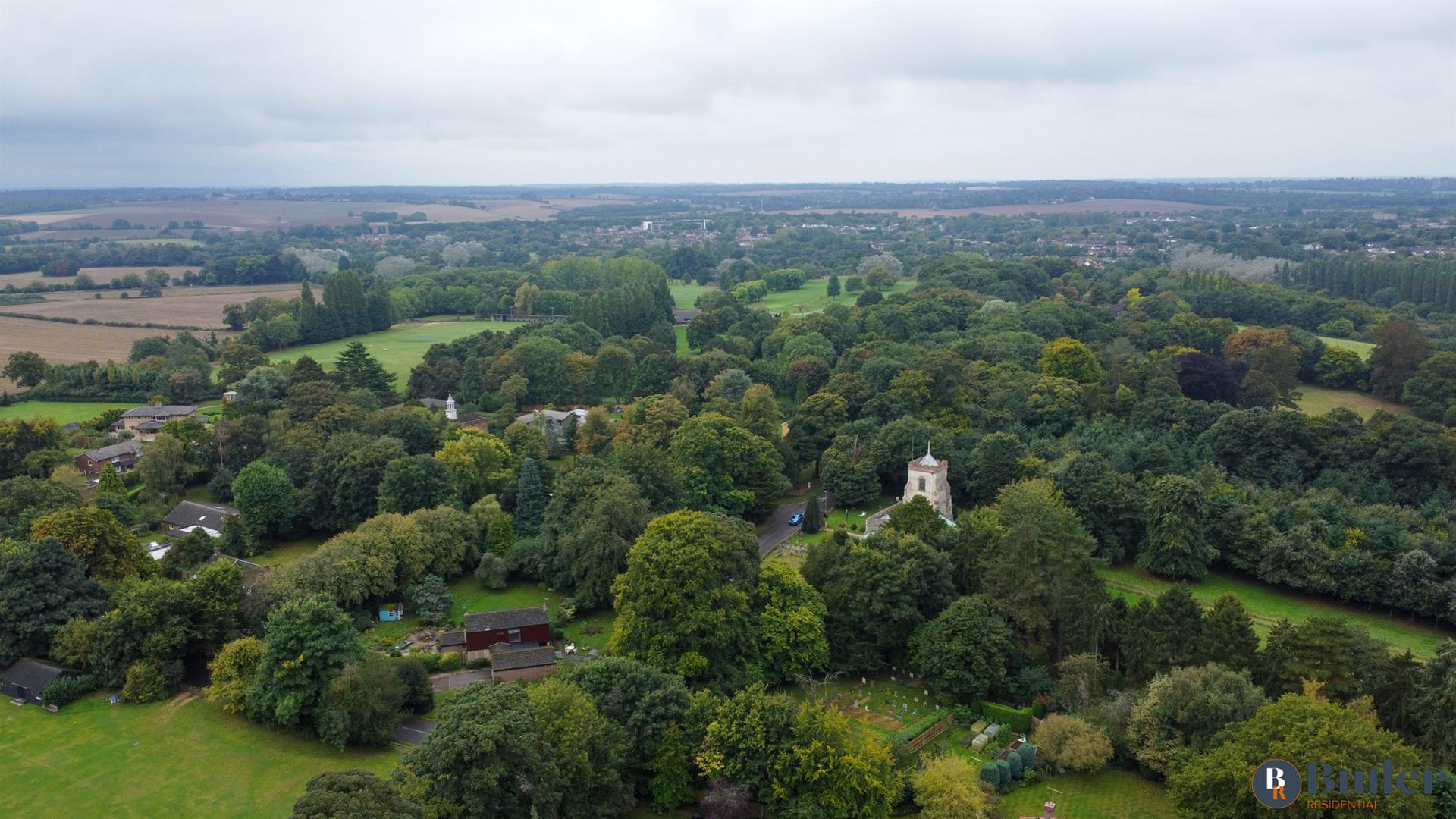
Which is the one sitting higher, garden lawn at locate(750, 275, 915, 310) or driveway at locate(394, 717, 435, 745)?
garden lawn at locate(750, 275, 915, 310)

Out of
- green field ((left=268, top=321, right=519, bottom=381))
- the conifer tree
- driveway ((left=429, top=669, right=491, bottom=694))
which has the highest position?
green field ((left=268, top=321, right=519, bottom=381))

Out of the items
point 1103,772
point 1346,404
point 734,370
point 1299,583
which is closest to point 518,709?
point 1103,772

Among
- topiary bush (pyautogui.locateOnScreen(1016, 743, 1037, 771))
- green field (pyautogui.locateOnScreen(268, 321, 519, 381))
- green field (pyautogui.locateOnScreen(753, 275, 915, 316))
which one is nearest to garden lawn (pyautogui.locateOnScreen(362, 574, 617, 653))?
topiary bush (pyautogui.locateOnScreen(1016, 743, 1037, 771))

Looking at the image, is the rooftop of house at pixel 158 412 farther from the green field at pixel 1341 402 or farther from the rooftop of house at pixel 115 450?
the green field at pixel 1341 402

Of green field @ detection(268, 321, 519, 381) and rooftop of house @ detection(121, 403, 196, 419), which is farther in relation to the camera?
green field @ detection(268, 321, 519, 381)

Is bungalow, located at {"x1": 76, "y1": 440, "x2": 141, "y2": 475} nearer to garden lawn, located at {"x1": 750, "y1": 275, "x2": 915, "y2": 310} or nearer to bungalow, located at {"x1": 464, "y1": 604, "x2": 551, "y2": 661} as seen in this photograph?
bungalow, located at {"x1": 464, "y1": 604, "x2": 551, "y2": 661}

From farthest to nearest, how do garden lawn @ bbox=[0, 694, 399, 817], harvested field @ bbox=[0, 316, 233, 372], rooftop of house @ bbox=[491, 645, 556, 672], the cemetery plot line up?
1. harvested field @ bbox=[0, 316, 233, 372]
2. rooftop of house @ bbox=[491, 645, 556, 672]
3. the cemetery plot
4. garden lawn @ bbox=[0, 694, 399, 817]
